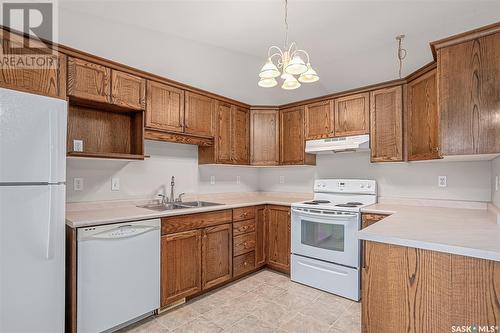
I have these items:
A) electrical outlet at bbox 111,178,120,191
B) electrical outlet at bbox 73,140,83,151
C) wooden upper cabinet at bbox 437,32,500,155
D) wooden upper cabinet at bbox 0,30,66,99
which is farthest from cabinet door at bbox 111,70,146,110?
wooden upper cabinet at bbox 437,32,500,155

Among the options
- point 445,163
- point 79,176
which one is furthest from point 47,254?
point 445,163

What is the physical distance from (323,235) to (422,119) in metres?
1.54

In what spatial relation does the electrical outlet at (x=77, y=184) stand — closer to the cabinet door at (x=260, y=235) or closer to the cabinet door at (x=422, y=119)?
the cabinet door at (x=260, y=235)

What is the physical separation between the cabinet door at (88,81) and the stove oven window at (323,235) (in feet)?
8.02

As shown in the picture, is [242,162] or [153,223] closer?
[153,223]

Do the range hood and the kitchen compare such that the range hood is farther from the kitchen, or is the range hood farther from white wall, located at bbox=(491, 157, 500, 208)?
white wall, located at bbox=(491, 157, 500, 208)

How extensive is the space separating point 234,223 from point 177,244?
30.3 inches

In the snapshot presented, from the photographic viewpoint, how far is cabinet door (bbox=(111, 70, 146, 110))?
7.65 ft

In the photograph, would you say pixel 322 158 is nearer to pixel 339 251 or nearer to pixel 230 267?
pixel 339 251

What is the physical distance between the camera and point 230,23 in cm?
249

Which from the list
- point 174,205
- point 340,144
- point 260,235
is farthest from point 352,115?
point 174,205

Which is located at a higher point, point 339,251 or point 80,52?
point 80,52

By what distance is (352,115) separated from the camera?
10.2 feet

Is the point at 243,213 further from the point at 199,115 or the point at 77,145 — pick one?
the point at 77,145
